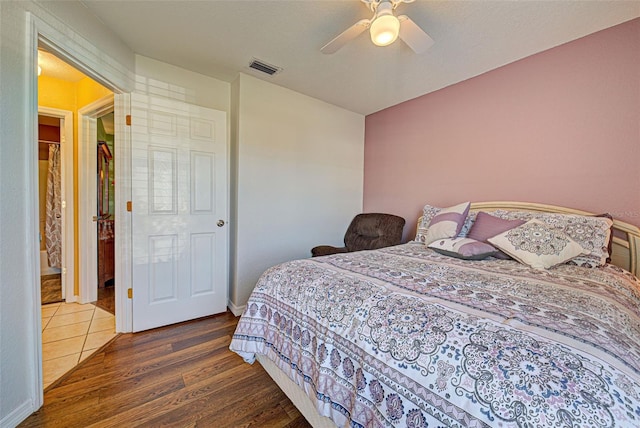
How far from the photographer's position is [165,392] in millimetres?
1551

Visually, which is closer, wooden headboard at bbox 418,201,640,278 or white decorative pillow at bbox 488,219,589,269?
white decorative pillow at bbox 488,219,589,269

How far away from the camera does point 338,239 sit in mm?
3543

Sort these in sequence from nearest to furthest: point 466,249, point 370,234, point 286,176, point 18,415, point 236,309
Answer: point 18,415 < point 466,249 < point 236,309 < point 286,176 < point 370,234

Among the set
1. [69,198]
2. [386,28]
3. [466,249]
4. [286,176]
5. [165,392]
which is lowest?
[165,392]

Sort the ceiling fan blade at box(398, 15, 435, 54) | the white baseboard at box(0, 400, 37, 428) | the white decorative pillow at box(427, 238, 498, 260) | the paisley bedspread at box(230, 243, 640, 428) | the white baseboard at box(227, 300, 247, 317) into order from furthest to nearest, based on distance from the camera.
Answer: the white baseboard at box(227, 300, 247, 317), the white decorative pillow at box(427, 238, 498, 260), the ceiling fan blade at box(398, 15, 435, 54), the white baseboard at box(0, 400, 37, 428), the paisley bedspread at box(230, 243, 640, 428)

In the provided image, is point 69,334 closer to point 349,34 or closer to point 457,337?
point 457,337

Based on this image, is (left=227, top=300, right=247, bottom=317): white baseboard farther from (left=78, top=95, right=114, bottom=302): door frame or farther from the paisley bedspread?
(left=78, top=95, right=114, bottom=302): door frame

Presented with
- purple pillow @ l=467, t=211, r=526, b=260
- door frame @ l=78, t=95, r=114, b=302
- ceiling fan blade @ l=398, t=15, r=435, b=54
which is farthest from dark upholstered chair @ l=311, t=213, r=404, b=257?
door frame @ l=78, t=95, r=114, b=302

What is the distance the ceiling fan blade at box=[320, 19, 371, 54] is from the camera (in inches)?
59.9

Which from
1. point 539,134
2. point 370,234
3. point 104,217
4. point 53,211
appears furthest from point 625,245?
point 53,211

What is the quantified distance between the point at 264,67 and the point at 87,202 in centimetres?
240

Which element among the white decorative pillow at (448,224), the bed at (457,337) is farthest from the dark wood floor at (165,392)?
the white decorative pillow at (448,224)

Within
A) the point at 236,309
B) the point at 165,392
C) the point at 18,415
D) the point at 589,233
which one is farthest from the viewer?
the point at 236,309

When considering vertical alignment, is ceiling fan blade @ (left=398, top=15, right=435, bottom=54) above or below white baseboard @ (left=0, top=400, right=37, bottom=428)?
above
